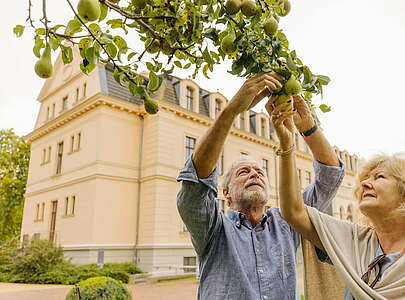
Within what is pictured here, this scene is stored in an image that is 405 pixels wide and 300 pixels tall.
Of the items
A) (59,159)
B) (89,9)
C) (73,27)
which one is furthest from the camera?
(59,159)

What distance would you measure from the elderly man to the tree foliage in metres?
27.4

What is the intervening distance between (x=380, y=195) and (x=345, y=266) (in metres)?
0.38

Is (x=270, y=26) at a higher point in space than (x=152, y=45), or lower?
lower

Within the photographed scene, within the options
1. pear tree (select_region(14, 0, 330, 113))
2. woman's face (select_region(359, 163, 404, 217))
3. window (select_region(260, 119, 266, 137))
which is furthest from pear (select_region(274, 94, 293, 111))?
window (select_region(260, 119, 266, 137))

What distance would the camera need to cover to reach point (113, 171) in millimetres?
16594

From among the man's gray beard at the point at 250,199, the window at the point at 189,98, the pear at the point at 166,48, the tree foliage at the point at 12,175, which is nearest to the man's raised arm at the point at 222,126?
the pear at the point at 166,48

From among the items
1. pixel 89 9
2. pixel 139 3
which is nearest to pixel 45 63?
pixel 89 9

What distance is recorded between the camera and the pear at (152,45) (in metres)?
1.69

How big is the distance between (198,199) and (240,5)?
88cm

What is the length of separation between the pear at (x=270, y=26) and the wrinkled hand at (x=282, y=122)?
0.29 meters

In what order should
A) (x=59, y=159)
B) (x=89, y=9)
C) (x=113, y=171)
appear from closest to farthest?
(x=89, y=9)
(x=113, y=171)
(x=59, y=159)

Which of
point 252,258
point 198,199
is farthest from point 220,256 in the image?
point 198,199

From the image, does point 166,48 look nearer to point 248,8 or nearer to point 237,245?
point 248,8

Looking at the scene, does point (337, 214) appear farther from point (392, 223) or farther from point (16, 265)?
point (392, 223)
